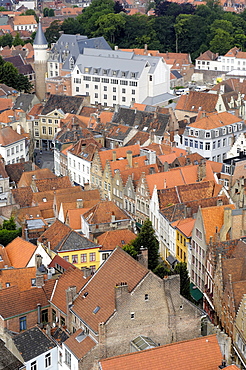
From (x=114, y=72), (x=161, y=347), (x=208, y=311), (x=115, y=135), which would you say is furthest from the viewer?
(x=114, y=72)

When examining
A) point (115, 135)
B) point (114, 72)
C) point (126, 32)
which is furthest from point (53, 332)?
point (126, 32)

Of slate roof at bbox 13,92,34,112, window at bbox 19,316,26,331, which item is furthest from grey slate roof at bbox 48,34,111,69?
window at bbox 19,316,26,331

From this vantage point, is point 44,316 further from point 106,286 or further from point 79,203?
point 79,203

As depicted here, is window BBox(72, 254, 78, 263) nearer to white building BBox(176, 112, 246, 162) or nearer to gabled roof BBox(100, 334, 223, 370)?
gabled roof BBox(100, 334, 223, 370)

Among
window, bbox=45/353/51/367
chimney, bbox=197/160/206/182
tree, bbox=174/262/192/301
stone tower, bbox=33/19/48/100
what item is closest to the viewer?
window, bbox=45/353/51/367

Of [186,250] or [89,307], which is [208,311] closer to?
[186,250]

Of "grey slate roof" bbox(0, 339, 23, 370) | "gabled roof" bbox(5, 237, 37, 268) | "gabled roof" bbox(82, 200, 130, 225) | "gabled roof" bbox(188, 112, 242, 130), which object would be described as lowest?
"grey slate roof" bbox(0, 339, 23, 370)

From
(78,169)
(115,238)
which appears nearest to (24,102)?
(78,169)
